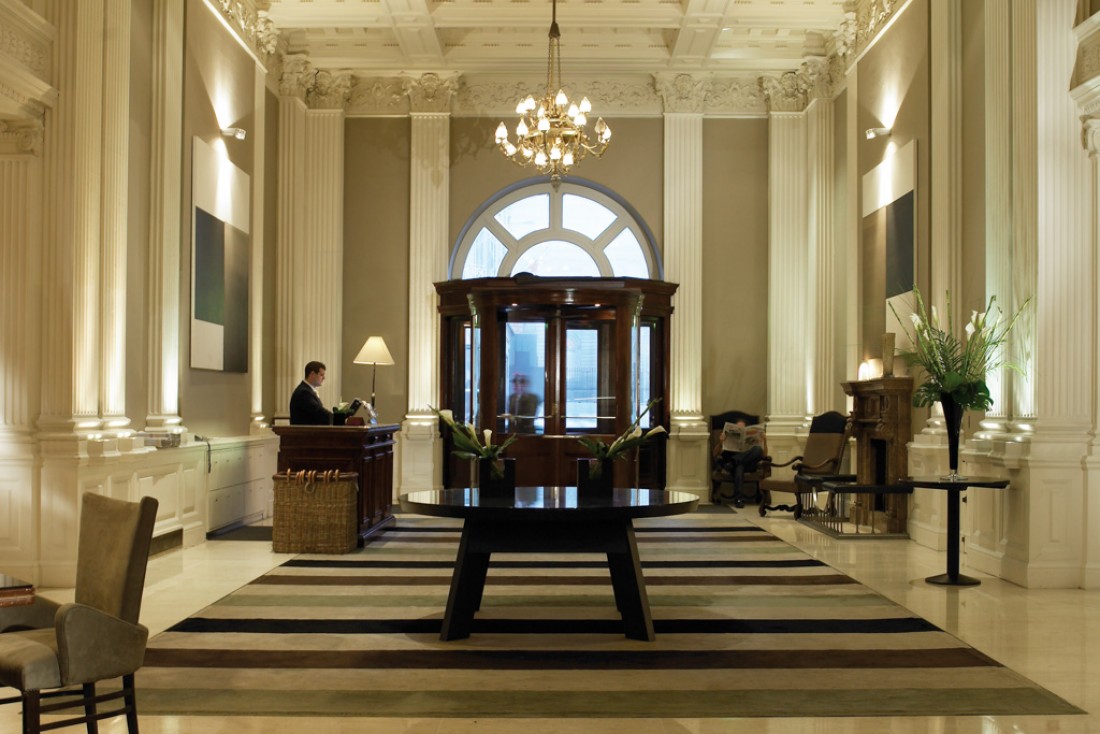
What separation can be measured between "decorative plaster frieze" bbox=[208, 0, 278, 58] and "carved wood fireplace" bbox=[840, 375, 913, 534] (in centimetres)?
742

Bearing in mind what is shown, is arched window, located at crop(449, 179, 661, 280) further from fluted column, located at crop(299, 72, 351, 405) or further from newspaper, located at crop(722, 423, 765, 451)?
newspaper, located at crop(722, 423, 765, 451)

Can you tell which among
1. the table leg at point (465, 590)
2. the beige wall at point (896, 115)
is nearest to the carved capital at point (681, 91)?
the beige wall at point (896, 115)

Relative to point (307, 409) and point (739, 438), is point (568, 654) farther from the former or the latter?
point (739, 438)

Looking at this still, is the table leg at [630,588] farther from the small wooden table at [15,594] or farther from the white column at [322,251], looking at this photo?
the white column at [322,251]

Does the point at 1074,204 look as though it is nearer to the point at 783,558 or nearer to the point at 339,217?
A: the point at 783,558

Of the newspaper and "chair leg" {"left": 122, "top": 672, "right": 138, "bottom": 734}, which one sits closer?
"chair leg" {"left": 122, "top": 672, "right": 138, "bottom": 734}

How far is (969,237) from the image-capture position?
27.5ft

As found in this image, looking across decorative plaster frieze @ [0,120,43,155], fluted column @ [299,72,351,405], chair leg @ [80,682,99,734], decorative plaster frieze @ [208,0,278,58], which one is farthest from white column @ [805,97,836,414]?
chair leg @ [80,682,99,734]

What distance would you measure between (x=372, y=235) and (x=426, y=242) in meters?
0.73

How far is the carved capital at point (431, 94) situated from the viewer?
13211 millimetres

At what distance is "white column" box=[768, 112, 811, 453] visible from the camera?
12984mm

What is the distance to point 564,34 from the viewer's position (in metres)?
12.5

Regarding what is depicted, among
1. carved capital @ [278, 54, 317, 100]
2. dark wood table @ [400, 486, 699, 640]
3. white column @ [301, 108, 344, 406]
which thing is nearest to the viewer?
dark wood table @ [400, 486, 699, 640]

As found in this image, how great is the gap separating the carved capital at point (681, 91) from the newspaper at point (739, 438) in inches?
163
